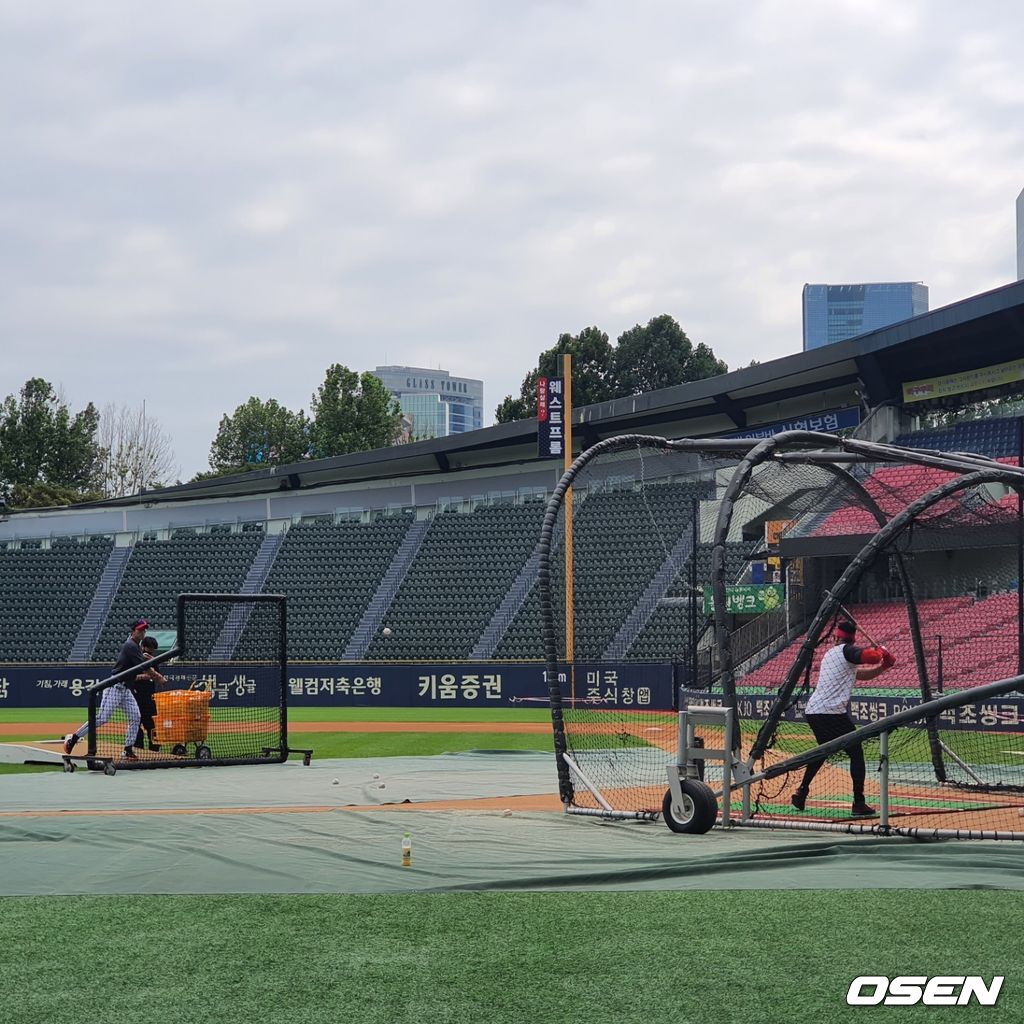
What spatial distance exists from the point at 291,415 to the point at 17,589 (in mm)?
38892

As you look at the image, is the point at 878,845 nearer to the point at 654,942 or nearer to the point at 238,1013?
the point at 654,942

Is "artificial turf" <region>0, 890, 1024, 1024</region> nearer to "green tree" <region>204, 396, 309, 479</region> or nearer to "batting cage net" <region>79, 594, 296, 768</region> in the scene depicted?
"batting cage net" <region>79, 594, 296, 768</region>

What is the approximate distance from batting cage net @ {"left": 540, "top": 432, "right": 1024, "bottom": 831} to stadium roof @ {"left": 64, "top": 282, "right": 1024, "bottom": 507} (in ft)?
41.9

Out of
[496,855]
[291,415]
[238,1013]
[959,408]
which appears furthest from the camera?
[291,415]

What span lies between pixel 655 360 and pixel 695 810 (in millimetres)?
64870

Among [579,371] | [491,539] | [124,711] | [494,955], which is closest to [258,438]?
[579,371]

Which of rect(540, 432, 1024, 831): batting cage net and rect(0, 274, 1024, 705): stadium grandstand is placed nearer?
rect(540, 432, 1024, 831): batting cage net

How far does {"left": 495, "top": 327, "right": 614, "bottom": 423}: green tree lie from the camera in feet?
223

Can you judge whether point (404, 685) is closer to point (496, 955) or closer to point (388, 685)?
point (388, 685)

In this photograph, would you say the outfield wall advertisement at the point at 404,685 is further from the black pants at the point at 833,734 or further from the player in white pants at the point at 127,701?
the black pants at the point at 833,734

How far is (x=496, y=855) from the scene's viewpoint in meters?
8.02

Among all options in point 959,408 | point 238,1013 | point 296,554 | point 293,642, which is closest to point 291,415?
point 296,554

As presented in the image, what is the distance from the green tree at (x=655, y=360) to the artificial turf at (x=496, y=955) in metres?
65.0

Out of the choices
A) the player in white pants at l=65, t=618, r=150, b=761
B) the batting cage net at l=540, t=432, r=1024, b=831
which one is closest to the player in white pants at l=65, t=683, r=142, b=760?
the player in white pants at l=65, t=618, r=150, b=761
